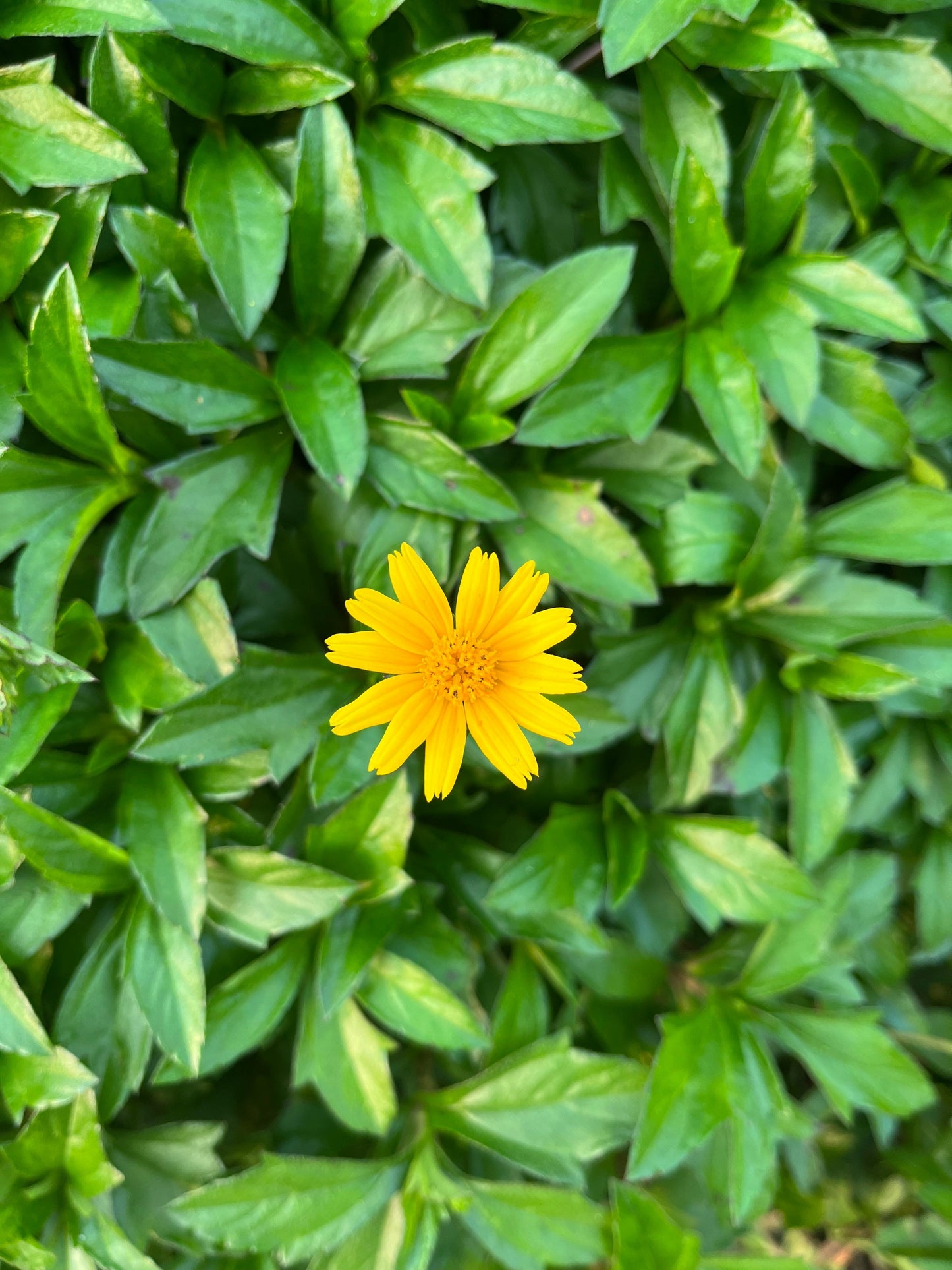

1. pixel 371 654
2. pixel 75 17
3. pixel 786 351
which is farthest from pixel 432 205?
pixel 371 654

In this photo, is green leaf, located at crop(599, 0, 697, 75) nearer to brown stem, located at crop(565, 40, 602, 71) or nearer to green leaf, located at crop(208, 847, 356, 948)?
brown stem, located at crop(565, 40, 602, 71)

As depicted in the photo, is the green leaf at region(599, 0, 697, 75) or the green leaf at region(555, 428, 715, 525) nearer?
the green leaf at region(599, 0, 697, 75)

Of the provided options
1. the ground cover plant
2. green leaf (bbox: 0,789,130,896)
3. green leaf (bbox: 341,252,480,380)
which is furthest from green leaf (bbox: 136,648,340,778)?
green leaf (bbox: 341,252,480,380)

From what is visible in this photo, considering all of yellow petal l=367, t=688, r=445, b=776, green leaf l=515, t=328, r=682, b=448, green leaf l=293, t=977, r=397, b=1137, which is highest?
green leaf l=515, t=328, r=682, b=448

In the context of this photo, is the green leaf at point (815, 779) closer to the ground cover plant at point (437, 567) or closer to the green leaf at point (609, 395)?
the ground cover plant at point (437, 567)

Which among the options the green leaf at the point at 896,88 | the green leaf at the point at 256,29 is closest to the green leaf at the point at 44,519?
the green leaf at the point at 256,29

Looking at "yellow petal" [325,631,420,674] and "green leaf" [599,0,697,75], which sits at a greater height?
"green leaf" [599,0,697,75]
